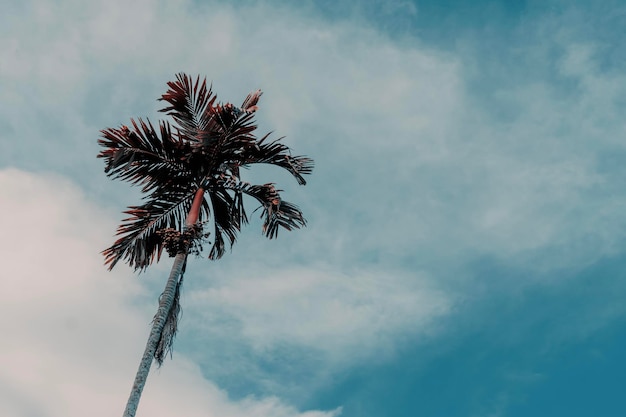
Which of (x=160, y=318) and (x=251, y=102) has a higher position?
(x=251, y=102)

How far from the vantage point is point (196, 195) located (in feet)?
46.4

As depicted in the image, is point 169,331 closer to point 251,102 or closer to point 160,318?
point 160,318

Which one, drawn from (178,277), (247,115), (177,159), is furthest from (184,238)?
(247,115)

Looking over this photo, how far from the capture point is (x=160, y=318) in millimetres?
12109

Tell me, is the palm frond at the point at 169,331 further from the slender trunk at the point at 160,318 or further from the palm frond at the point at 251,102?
the palm frond at the point at 251,102

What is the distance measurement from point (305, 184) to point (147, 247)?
4.04 meters

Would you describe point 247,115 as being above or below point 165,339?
above

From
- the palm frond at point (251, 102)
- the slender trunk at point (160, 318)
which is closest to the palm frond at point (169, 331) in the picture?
the slender trunk at point (160, 318)

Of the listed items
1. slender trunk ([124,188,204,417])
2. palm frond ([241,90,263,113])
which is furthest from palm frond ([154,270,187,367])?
palm frond ([241,90,263,113])

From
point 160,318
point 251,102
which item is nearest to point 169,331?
point 160,318

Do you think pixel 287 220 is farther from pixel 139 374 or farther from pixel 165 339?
pixel 139 374

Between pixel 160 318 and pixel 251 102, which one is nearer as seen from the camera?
pixel 160 318

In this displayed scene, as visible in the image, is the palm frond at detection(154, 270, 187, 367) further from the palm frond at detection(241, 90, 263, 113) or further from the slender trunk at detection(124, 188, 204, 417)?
the palm frond at detection(241, 90, 263, 113)

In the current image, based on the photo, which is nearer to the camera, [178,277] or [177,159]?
[178,277]
